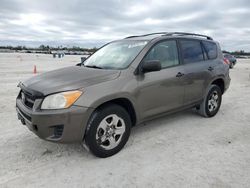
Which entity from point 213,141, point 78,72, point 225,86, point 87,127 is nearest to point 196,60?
point 225,86

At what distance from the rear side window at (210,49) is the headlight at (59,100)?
3.46 m

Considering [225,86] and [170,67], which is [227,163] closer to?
[170,67]

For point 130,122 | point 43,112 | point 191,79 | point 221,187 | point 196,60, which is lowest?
point 221,187

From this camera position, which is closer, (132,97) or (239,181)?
(239,181)

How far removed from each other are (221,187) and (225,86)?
11.2 ft

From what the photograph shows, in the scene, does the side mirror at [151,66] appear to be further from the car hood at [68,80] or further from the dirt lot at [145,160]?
the dirt lot at [145,160]

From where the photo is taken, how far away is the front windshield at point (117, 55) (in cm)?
367

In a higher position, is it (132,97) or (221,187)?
(132,97)

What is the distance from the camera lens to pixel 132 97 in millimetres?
3381

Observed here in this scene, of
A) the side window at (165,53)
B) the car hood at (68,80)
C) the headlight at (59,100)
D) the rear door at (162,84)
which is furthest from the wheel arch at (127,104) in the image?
the side window at (165,53)

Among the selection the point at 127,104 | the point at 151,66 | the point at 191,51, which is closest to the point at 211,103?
the point at 191,51

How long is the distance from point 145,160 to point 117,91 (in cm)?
108

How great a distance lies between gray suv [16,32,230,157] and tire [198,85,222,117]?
3cm

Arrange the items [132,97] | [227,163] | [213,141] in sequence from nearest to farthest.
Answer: [227,163] → [132,97] → [213,141]
